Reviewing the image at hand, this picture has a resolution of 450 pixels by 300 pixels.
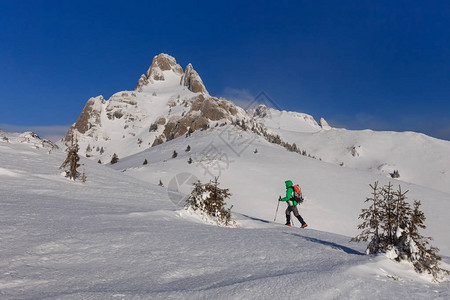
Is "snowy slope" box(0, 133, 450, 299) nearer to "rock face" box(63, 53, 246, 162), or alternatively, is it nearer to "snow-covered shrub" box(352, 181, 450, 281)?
"snow-covered shrub" box(352, 181, 450, 281)

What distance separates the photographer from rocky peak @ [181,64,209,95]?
107500mm

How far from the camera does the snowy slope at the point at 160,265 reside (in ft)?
7.15

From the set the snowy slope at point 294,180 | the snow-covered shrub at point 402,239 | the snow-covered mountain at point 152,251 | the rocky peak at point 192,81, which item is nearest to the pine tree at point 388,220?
the snow-covered shrub at point 402,239

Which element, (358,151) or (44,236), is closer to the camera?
(44,236)

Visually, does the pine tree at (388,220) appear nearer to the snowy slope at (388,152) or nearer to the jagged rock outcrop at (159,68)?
the snowy slope at (388,152)

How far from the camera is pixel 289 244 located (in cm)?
430

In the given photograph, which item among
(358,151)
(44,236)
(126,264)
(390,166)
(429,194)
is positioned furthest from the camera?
(358,151)

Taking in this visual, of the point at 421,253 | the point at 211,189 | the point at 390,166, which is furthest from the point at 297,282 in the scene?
the point at 390,166

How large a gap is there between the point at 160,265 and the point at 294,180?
74.4 ft

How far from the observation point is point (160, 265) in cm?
279

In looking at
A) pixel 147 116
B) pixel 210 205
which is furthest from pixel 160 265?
pixel 147 116

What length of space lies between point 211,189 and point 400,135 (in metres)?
91.7

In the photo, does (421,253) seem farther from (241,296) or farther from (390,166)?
(390,166)

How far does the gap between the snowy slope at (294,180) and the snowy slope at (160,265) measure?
12.9 m
